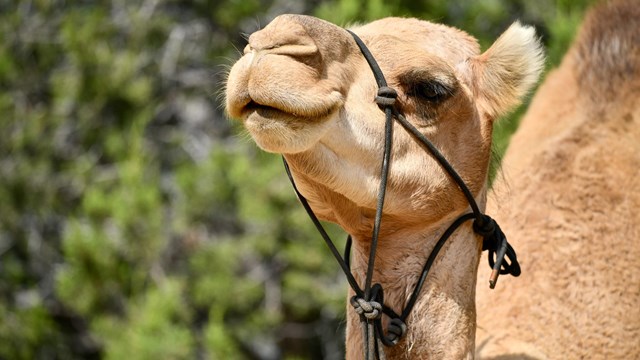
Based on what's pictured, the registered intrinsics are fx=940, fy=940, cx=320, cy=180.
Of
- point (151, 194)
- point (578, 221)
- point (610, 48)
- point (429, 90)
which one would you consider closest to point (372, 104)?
point (429, 90)

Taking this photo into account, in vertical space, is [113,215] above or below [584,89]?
below

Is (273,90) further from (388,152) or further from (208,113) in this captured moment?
(208,113)

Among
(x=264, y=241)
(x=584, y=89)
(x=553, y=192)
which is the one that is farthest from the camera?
(x=264, y=241)

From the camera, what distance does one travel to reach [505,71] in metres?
2.80

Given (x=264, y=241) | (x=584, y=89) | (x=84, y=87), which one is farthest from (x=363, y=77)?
(x=84, y=87)

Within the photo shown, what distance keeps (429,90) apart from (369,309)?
626 millimetres

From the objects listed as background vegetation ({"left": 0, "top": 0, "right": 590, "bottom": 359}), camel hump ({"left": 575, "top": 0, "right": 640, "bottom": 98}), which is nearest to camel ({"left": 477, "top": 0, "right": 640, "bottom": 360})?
camel hump ({"left": 575, "top": 0, "right": 640, "bottom": 98})

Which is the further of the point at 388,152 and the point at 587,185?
the point at 587,185

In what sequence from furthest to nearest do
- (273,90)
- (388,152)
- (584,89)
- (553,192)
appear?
(584,89) → (553,192) → (388,152) → (273,90)

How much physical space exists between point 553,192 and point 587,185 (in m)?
0.13

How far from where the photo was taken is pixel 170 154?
25.1 feet

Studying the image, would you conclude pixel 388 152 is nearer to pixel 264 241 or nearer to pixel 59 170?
pixel 264 241

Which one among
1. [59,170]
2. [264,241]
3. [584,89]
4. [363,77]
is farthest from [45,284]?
[363,77]

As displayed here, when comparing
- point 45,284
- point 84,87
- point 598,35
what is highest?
point 598,35
